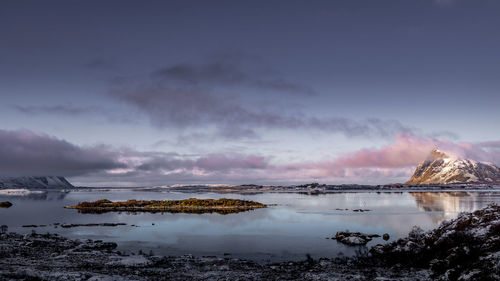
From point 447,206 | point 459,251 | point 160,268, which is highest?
point 459,251

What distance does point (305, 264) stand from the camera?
115 ft

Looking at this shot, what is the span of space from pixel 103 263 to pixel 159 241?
1814 centimetres

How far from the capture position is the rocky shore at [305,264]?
2664cm

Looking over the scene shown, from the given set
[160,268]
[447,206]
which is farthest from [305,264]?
[447,206]

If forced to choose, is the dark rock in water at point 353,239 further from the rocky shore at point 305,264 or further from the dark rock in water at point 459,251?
the rocky shore at point 305,264

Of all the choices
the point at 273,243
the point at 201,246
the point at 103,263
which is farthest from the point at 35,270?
the point at 273,243

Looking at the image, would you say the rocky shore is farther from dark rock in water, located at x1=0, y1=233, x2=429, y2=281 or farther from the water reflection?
the water reflection

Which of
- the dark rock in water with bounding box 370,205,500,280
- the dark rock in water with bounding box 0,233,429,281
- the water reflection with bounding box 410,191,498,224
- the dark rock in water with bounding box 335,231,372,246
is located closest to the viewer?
the dark rock in water with bounding box 370,205,500,280

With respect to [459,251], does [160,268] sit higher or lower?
lower

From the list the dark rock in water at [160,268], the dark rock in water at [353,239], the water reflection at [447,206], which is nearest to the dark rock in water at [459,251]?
the dark rock in water at [160,268]

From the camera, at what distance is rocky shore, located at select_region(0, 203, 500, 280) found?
26.6 metres

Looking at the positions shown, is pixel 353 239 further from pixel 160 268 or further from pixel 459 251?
pixel 160 268

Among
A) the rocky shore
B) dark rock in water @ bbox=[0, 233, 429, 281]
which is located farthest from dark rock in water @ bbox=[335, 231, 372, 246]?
dark rock in water @ bbox=[0, 233, 429, 281]

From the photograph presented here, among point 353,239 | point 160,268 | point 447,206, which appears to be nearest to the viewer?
point 160,268
